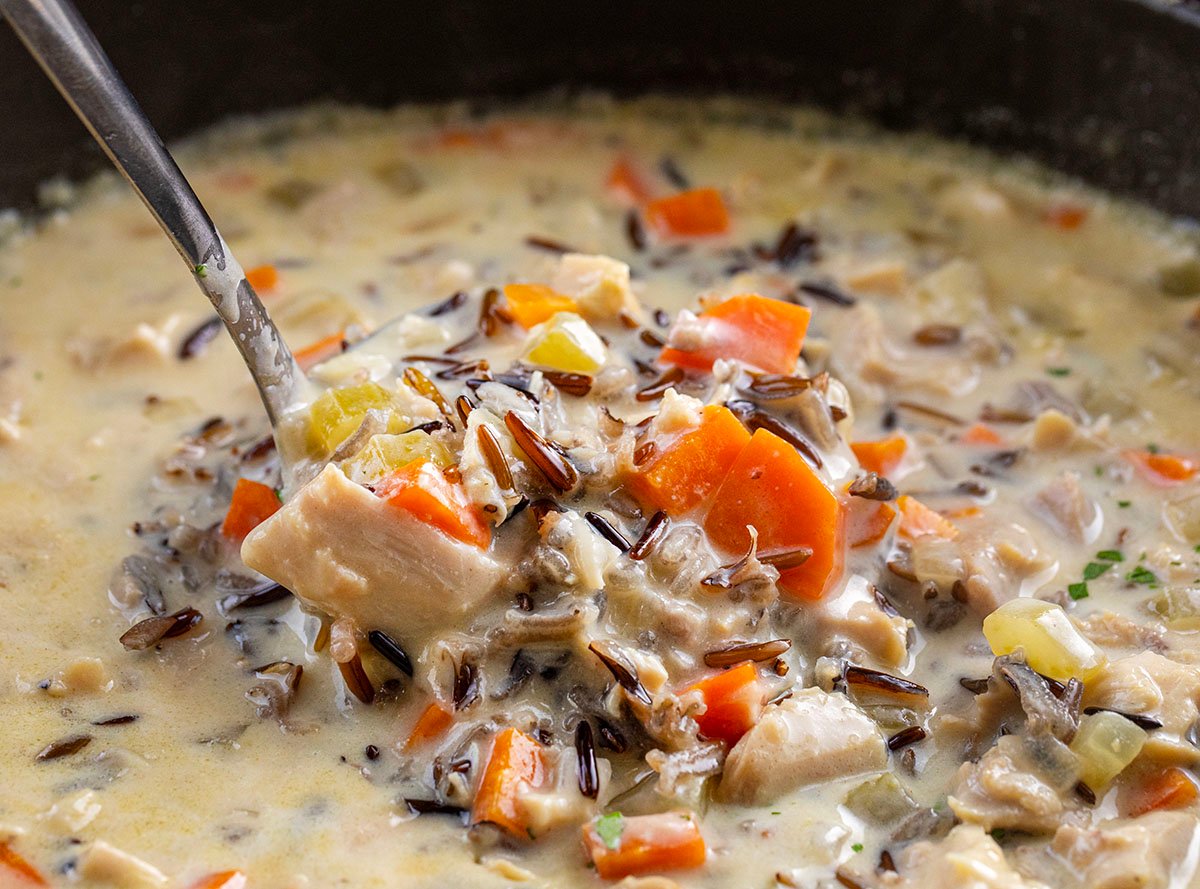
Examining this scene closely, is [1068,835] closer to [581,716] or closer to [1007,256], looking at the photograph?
[581,716]

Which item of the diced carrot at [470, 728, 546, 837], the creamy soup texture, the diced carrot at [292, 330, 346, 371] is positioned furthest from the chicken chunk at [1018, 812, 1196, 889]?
the diced carrot at [292, 330, 346, 371]

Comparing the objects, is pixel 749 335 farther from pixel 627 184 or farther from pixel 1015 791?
pixel 627 184

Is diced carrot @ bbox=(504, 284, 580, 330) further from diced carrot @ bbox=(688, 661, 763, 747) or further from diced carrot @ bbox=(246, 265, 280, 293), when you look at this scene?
diced carrot @ bbox=(688, 661, 763, 747)

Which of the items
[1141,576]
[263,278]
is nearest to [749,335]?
[1141,576]

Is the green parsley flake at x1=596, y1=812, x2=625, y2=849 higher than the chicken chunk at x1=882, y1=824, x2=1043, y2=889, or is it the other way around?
the green parsley flake at x1=596, y1=812, x2=625, y2=849

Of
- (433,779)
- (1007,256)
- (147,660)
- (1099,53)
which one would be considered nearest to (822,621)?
(433,779)
